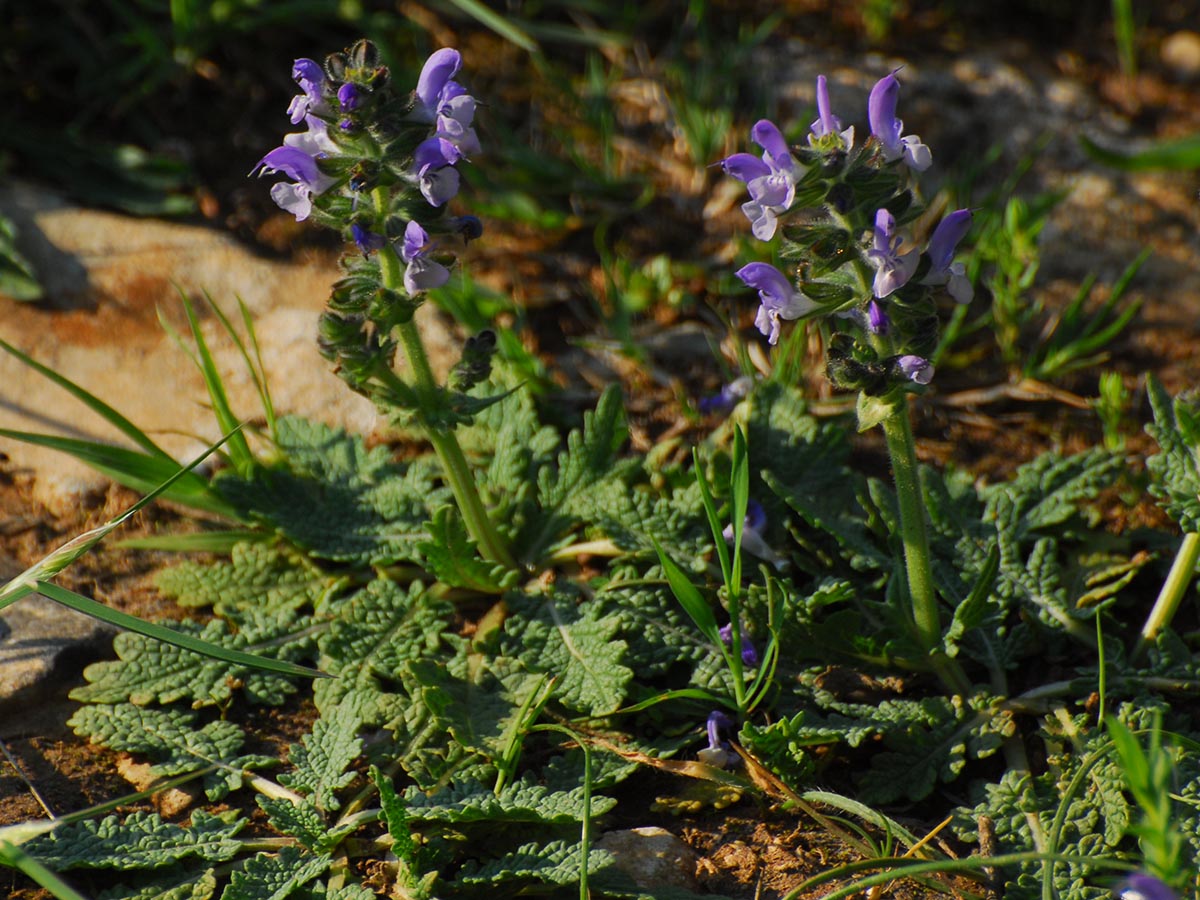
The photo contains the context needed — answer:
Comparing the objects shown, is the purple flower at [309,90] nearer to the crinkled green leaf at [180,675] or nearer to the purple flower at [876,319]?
the purple flower at [876,319]

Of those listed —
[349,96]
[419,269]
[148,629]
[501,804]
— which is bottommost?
[501,804]

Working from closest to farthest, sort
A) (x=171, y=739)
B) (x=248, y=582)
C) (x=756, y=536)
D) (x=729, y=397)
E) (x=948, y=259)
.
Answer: (x=948, y=259)
(x=171, y=739)
(x=756, y=536)
(x=248, y=582)
(x=729, y=397)

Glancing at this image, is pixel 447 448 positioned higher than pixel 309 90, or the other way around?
pixel 309 90

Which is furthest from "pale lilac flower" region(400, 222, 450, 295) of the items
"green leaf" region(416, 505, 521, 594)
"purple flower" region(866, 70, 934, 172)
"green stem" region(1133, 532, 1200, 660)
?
"green stem" region(1133, 532, 1200, 660)

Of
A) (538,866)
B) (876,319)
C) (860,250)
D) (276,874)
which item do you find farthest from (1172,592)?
(276,874)

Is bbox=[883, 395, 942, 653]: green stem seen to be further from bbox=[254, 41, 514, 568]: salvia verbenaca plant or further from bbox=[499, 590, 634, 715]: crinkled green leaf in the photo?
bbox=[254, 41, 514, 568]: salvia verbenaca plant

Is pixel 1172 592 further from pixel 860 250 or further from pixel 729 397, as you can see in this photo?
pixel 729 397

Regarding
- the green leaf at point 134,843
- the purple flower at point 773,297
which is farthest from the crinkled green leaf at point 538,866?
the purple flower at point 773,297
